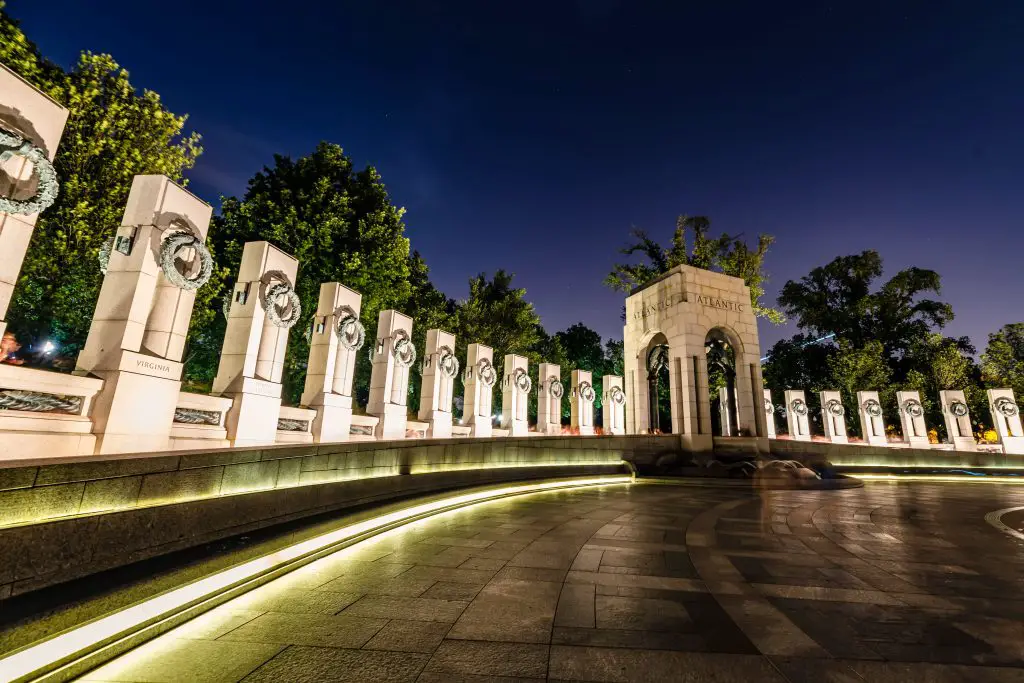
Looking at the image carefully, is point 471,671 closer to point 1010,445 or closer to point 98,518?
point 98,518

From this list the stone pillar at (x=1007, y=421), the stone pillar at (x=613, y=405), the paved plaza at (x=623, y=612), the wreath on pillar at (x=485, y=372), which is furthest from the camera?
the stone pillar at (x=1007, y=421)

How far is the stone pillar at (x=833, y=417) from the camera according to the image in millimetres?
30234

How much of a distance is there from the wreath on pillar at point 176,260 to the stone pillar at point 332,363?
4864 millimetres

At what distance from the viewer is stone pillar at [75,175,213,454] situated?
8.72 metres

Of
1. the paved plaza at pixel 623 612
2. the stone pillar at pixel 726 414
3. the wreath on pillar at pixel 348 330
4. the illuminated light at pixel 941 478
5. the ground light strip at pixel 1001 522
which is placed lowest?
the paved plaza at pixel 623 612

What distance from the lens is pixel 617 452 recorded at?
18.6 metres

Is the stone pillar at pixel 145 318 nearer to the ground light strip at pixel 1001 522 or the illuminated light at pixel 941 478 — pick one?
the ground light strip at pixel 1001 522

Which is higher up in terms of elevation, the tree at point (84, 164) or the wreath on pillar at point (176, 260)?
the tree at point (84, 164)

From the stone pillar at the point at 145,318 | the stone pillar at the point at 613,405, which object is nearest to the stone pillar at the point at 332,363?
the stone pillar at the point at 145,318

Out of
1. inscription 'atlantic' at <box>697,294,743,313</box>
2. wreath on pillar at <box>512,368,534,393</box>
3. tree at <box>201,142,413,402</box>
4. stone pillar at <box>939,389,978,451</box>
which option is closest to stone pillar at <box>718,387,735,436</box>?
inscription 'atlantic' at <box>697,294,743,313</box>

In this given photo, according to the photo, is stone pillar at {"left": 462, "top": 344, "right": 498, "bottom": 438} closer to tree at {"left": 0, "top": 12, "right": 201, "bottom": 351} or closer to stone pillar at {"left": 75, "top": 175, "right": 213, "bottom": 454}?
stone pillar at {"left": 75, "top": 175, "right": 213, "bottom": 454}

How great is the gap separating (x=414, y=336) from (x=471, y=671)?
2953cm

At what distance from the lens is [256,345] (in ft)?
40.6

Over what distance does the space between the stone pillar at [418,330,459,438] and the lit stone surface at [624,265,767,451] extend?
37.5ft
